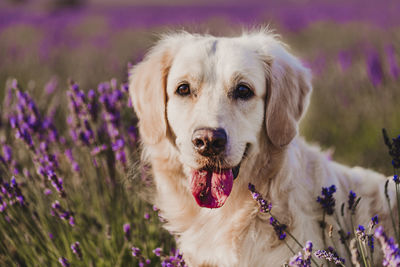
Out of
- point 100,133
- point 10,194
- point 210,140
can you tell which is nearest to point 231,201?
point 210,140

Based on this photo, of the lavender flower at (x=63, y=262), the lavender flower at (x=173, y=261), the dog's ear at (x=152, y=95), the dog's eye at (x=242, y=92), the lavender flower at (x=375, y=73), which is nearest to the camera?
the lavender flower at (x=173, y=261)

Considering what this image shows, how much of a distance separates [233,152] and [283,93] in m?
0.54

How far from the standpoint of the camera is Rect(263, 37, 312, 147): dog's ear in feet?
6.99

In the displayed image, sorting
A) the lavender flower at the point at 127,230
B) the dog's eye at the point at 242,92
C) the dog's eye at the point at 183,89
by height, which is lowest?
the lavender flower at the point at 127,230

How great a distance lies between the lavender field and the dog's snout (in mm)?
535

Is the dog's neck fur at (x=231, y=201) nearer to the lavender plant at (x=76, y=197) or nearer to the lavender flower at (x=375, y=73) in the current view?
the lavender plant at (x=76, y=197)

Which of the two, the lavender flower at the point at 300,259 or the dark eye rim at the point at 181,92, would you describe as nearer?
the lavender flower at the point at 300,259

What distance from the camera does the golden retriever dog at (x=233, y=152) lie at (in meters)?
2.02

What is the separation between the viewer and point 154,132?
2.29m

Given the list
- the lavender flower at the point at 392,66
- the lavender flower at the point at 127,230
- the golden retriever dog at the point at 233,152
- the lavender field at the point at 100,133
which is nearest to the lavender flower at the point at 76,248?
the lavender field at the point at 100,133

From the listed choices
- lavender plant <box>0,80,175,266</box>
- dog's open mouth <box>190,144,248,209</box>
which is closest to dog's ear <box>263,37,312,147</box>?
dog's open mouth <box>190,144,248,209</box>

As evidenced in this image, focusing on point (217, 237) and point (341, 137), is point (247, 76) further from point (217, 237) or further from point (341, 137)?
point (341, 137)

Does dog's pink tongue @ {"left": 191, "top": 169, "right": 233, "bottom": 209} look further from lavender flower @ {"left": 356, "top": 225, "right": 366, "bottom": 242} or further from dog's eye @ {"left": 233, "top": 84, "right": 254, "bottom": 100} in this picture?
lavender flower @ {"left": 356, "top": 225, "right": 366, "bottom": 242}

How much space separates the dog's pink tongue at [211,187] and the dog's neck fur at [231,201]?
0.16m
